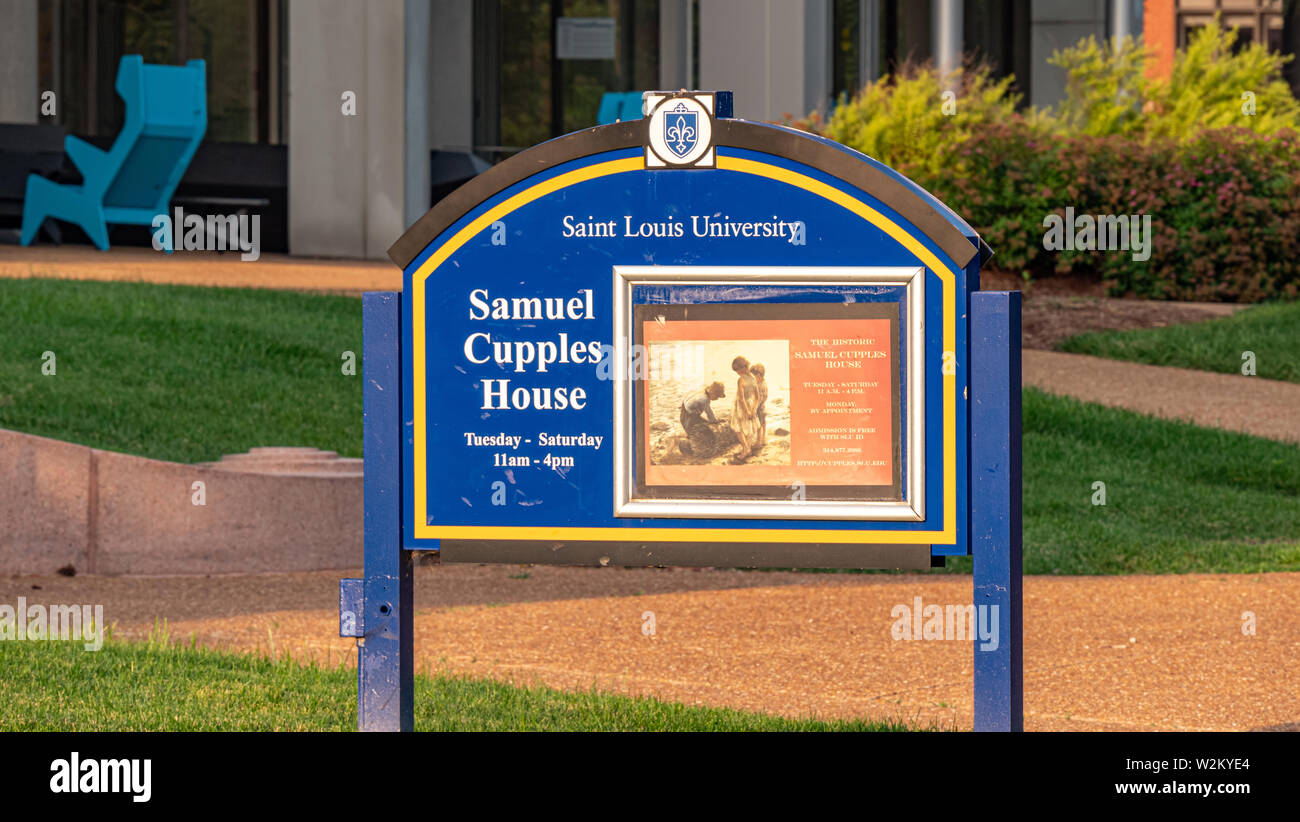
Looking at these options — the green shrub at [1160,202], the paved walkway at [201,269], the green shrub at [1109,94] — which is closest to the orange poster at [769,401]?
the paved walkway at [201,269]

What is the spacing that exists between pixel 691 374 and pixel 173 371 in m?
7.19

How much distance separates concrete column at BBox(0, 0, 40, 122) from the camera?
22.1 m

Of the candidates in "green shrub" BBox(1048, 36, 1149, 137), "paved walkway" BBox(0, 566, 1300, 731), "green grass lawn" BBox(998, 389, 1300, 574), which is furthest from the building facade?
"paved walkway" BBox(0, 566, 1300, 731)

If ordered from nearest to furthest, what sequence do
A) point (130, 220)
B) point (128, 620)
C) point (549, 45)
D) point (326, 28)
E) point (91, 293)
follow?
point (128, 620) < point (91, 293) < point (130, 220) < point (326, 28) < point (549, 45)

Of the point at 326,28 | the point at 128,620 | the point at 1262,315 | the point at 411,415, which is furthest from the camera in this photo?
the point at 326,28

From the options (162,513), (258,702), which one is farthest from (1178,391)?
(258,702)

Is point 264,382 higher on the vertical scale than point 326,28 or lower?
lower

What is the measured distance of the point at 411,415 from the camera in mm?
4570

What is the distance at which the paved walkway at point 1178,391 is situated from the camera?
12419mm

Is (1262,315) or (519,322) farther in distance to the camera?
(1262,315)

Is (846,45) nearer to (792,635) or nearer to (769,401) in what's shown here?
(792,635)
